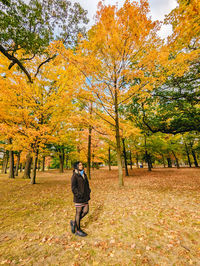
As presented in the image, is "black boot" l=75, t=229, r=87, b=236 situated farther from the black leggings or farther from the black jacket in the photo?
the black jacket

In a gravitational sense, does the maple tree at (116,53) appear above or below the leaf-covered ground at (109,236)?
above

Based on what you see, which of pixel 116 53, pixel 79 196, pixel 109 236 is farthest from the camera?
pixel 116 53

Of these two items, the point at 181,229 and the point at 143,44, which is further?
the point at 143,44

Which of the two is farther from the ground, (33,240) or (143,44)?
(143,44)

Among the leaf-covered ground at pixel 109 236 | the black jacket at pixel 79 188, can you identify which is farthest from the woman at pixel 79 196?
the leaf-covered ground at pixel 109 236

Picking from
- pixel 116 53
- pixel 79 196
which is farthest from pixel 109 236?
pixel 116 53

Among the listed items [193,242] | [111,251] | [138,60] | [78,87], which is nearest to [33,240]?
[111,251]

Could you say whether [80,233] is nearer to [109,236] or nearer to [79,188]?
[109,236]

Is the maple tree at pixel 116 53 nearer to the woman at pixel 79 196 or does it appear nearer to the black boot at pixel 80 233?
the woman at pixel 79 196

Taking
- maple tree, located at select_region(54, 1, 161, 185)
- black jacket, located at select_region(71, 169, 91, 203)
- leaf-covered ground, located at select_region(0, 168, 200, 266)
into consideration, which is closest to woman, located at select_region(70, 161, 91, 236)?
black jacket, located at select_region(71, 169, 91, 203)

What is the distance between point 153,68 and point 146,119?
152 inches

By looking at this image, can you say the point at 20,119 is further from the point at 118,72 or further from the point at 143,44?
the point at 143,44

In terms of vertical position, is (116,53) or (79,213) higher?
(116,53)

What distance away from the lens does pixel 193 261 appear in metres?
2.40
